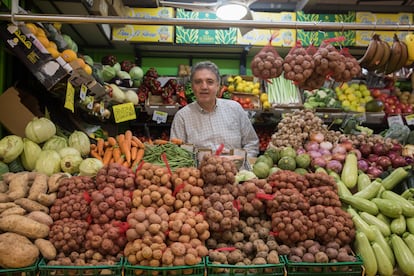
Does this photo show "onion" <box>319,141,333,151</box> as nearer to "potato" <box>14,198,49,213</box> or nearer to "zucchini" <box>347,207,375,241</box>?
"zucchini" <box>347,207,375,241</box>

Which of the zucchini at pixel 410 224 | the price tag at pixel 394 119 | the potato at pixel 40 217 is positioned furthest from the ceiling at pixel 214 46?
the zucchini at pixel 410 224

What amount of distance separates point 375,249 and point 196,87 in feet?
7.85

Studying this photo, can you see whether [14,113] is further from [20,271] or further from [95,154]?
[20,271]

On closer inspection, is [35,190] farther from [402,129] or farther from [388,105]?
[388,105]

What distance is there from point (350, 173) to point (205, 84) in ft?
5.66

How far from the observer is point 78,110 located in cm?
455

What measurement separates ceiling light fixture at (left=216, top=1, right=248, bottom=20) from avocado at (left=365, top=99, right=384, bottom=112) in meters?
3.42

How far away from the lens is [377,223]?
86.4 inches

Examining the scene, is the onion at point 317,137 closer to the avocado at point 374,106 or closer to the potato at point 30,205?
the avocado at point 374,106

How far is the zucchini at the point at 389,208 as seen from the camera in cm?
224

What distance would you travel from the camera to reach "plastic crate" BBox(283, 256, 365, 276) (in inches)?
72.7

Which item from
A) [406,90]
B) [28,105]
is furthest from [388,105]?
[28,105]

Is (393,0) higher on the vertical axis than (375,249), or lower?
higher

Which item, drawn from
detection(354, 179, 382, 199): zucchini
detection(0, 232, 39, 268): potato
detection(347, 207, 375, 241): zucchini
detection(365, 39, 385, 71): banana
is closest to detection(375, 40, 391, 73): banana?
detection(365, 39, 385, 71): banana
